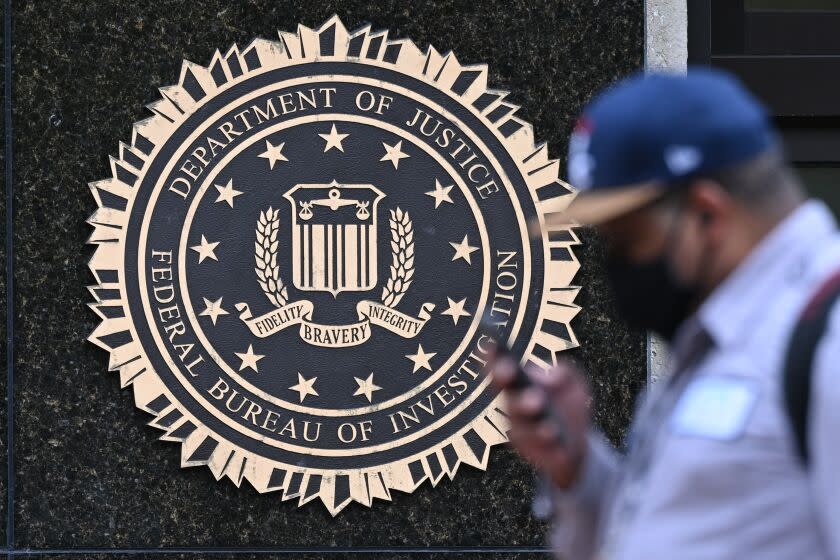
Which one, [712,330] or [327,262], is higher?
[712,330]

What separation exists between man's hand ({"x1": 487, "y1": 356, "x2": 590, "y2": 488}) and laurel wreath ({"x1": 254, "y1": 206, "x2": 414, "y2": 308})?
2.40 meters

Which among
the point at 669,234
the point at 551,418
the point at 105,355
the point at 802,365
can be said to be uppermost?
the point at 669,234

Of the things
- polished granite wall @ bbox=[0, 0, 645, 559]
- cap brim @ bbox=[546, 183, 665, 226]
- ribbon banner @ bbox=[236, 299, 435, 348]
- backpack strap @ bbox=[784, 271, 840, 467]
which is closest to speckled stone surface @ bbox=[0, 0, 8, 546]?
polished granite wall @ bbox=[0, 0, 645, 559]

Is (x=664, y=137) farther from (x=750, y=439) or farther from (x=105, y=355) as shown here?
(x=105, y=355)

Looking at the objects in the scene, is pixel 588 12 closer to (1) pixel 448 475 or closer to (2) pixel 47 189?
(1) pixel 448 475

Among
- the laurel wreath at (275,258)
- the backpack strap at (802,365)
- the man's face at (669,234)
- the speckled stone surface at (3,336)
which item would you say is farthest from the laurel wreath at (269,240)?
the backpack strap at (802,365)

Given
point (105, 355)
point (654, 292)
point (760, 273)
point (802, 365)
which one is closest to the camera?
point (802, 365)

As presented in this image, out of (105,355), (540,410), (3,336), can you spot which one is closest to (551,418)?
(540,410)

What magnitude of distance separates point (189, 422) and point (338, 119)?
3.44 feet

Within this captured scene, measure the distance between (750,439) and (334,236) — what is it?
2.82 m

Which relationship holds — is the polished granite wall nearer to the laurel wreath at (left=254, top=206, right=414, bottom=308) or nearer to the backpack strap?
the laurel wreath at (left=254, top=206, right=414, bottom=308)

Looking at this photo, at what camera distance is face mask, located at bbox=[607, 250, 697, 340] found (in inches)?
58.5

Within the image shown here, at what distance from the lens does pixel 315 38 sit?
13.3 feet

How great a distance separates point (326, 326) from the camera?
404 cm
